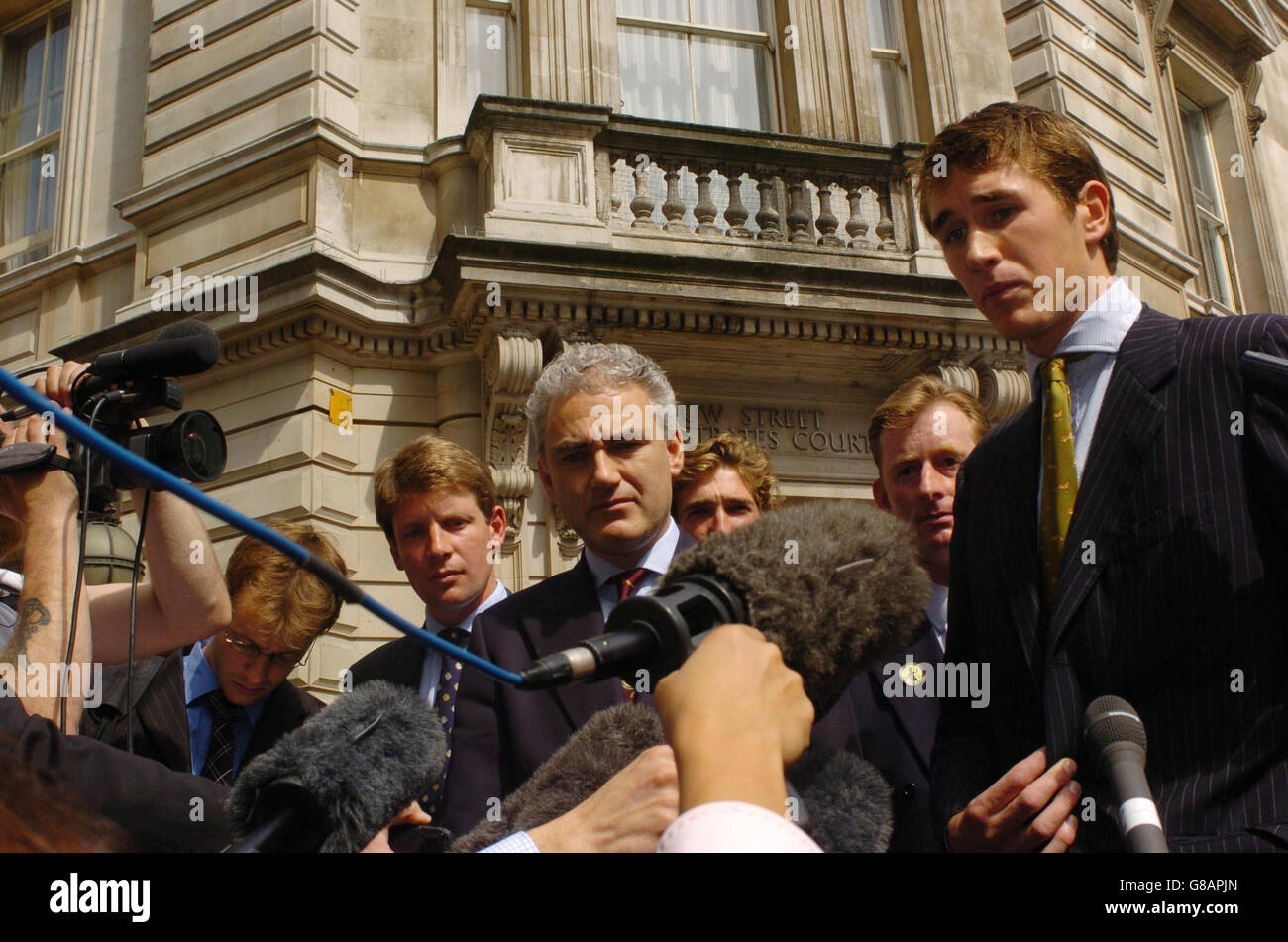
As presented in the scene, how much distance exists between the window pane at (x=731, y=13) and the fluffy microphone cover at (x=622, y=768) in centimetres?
1062

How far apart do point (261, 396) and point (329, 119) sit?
236cm

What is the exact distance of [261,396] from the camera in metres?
9.16

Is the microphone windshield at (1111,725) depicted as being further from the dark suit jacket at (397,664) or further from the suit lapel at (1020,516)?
the dark suit jacket at (397,664)

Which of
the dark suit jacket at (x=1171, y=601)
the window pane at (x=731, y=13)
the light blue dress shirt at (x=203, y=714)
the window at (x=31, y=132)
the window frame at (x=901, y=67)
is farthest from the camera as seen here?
the window at (x=31, y=132)

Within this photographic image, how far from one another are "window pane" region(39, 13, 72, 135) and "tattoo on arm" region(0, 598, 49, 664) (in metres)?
11.5

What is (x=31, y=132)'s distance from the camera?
12.5m

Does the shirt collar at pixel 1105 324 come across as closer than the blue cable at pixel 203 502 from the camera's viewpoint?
No

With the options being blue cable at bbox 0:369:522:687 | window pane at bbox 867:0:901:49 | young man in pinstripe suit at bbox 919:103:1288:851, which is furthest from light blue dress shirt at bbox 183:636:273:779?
window pane at bbox 867:0:901:49

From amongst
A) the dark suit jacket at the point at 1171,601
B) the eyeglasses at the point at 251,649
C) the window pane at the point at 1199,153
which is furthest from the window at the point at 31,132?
the window pane at the point at 1199,153

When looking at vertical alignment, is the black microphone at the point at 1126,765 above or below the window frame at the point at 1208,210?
below

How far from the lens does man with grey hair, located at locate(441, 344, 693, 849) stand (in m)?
2.68

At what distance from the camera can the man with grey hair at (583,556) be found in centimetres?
268

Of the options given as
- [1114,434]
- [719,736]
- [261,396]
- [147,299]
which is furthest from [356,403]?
[719,736]
